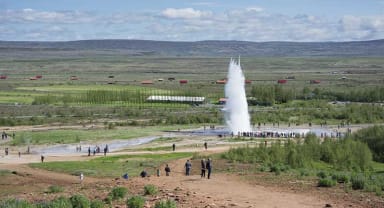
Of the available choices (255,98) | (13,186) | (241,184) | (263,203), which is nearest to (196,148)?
(13,186)

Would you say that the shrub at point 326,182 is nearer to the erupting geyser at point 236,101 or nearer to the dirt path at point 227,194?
the dirt path at point 227,194

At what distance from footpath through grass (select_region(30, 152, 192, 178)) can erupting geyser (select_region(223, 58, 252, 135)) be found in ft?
59.8

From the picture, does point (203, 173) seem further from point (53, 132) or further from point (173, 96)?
point (173, 96)

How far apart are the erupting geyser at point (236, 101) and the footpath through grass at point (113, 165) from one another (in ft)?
59.8

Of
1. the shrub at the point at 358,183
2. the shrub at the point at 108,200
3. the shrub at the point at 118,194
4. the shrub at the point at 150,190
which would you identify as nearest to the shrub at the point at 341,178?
the shrub at the point at 358,183

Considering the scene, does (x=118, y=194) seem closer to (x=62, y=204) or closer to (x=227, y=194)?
(x=62, y=204)

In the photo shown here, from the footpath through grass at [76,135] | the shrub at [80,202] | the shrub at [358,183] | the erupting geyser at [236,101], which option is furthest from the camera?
the erupting geyser at [236,101]

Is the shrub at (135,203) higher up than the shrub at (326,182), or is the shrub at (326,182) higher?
the shrub at (326,182)

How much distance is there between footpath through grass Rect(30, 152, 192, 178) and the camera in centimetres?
3691

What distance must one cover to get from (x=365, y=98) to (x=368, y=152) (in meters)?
65.8

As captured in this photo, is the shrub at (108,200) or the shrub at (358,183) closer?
the shrub at (108,200)

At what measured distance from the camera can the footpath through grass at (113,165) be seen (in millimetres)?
36906

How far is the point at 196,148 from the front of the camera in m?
51.8

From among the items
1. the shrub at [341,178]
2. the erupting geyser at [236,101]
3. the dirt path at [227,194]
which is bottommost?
the dirt path at [227,194]
